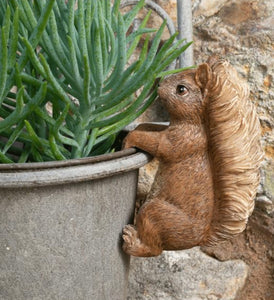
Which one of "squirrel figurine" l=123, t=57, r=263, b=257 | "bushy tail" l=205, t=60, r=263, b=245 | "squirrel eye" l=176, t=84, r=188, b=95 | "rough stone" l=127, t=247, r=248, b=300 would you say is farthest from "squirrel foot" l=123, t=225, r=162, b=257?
"rough stone" l=127, t=247, r=248, b=300

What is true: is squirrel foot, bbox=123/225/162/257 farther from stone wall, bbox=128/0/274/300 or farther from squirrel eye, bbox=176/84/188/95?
stone wall, bbox=128/0/274/300

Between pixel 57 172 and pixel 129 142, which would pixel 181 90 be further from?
pixel 57 172

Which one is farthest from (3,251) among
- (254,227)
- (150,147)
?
(254,227)

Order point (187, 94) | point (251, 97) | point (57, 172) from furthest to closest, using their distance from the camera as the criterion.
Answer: point (251, 97)
point (187, 94)
point (57, 172)

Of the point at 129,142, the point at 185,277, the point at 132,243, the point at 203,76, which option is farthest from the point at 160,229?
the point at 185,277

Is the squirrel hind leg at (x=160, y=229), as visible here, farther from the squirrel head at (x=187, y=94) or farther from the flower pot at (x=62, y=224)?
the squirrel head at (x=187, y=94)

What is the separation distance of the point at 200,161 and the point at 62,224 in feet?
0.79

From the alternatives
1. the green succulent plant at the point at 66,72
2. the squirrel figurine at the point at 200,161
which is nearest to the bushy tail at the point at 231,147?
the squirrel figurine at the point at 200,161

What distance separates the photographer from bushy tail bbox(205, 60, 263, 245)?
70 cm

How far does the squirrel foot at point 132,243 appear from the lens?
76cm

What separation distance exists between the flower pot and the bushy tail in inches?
5.0

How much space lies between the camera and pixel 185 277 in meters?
1.09

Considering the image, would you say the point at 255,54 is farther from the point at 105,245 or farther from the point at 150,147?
the point at 105,245

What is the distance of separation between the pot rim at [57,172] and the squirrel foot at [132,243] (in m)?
0.13
